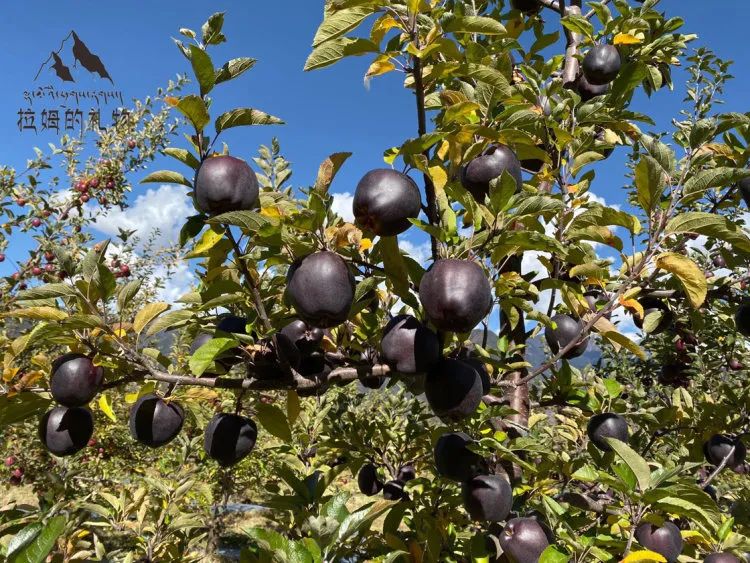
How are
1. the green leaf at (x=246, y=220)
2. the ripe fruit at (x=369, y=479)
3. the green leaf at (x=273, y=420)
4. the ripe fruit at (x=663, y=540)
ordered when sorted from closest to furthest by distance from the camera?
1. the green leaf at (x=246, y=220)
2. the green leaf at (x=273, y=420)
3. the ripe fruit at (x=663, y=540)
4. the ripe fruit at (x=369, y=479)

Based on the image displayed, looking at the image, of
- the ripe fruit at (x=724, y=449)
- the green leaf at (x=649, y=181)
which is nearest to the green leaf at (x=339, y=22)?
the green leaf at (x=649, y=181)

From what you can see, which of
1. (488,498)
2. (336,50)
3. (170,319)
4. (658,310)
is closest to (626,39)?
(658,310)

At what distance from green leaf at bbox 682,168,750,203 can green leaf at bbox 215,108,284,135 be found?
1374 mm

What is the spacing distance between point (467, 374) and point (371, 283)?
16.3 inches

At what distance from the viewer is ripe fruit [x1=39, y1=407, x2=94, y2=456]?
180 centimetres

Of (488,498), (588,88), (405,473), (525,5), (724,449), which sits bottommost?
(405,473)

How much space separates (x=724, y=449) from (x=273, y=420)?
8.22 ft

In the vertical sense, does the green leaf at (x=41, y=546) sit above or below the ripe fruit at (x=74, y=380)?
below

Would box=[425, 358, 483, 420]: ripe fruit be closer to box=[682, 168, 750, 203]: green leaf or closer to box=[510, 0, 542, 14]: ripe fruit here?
box=[682, 168, 750, 203]: green leaf

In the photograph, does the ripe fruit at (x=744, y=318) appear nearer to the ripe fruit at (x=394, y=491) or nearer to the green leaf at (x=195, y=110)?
the ripe fruit at (x=394, y=491)

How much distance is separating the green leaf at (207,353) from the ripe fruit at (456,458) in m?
0.99

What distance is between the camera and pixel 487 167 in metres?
1.66

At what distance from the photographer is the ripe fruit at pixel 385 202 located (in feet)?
4.70

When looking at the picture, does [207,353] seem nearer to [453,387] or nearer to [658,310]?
[453,387]
